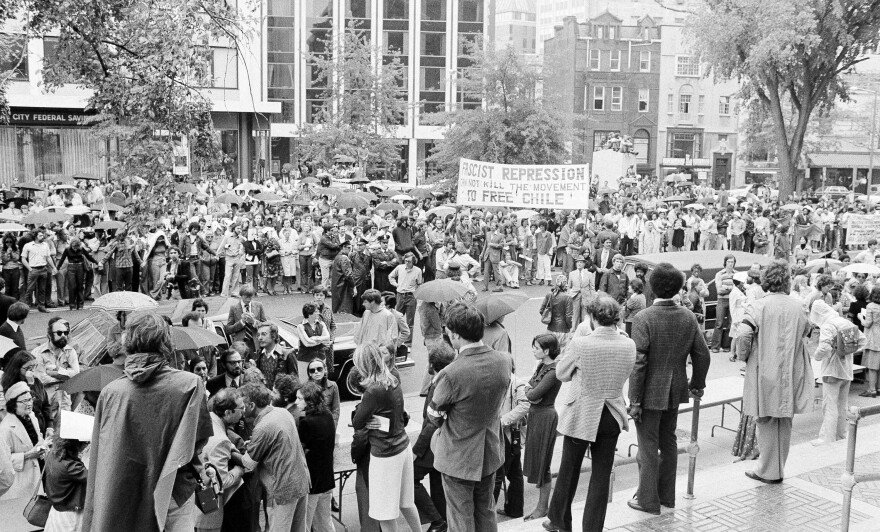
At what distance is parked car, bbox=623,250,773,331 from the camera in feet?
52.0

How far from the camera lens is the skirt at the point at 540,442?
7.19 m

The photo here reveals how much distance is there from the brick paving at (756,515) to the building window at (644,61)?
6640 centimetres

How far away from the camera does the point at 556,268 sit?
2462 cm

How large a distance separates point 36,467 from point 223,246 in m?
12.2

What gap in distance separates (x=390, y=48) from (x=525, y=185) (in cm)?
4039

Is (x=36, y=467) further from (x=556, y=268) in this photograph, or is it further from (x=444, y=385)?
(x=556, y=268)

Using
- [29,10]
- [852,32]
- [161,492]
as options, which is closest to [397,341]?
[29,10]

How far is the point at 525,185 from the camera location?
23.0 m

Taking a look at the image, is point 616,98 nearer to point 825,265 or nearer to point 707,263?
point 825,265

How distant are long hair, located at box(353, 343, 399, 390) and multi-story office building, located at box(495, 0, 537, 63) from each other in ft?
533

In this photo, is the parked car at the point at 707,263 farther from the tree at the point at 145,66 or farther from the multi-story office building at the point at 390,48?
the multi-story office building at the point at 390,48

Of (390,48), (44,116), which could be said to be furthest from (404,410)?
(390,48)

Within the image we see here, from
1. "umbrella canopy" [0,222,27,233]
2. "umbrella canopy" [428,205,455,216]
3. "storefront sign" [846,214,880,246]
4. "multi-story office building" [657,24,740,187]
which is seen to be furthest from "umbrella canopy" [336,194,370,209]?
"multi-story office building" [657,24,740,187]

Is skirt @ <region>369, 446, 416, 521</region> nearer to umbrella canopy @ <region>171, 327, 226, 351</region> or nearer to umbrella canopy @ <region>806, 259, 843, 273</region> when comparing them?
umbrella canopy @ <region>171, 327, 226, 351</region>
